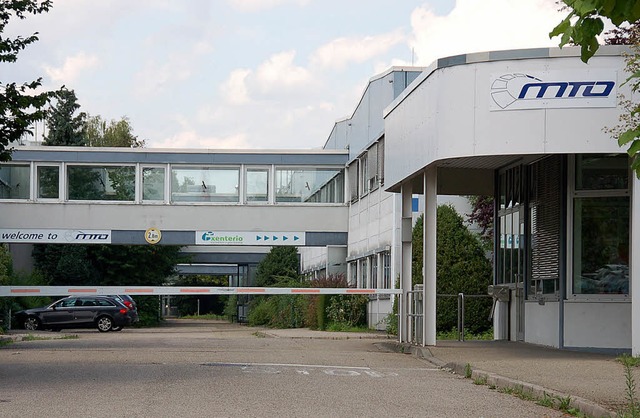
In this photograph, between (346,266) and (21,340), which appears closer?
(21,340)

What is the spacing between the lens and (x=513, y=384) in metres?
12.9

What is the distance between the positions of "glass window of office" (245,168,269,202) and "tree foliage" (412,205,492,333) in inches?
515

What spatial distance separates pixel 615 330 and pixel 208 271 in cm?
5785

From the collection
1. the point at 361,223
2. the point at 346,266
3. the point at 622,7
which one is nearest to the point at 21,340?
the point at 361,223

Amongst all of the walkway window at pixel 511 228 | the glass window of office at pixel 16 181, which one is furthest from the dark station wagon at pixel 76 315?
the walkway window at pixel 511 228

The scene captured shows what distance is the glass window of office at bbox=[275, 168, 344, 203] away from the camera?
42.7m

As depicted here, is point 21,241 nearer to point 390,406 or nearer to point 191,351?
point 191,351

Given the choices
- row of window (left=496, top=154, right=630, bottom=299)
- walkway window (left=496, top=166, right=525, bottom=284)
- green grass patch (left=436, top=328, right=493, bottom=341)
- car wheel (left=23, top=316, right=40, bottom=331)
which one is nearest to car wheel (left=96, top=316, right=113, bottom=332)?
car wheel (left=23, top=316, right=40, bottom=331)

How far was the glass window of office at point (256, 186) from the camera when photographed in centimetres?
4256

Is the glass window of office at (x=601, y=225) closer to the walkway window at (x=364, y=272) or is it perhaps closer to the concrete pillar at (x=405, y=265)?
the concrete pillar at (x=405, y=265)

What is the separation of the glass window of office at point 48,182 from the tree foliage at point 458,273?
17467 millimetres

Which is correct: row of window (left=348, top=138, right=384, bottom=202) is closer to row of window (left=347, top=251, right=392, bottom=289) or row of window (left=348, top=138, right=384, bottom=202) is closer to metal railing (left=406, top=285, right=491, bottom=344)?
row of window (left=347, top=251, right=392, bottom=289)

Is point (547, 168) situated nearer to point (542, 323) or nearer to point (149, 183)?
point (542, 323)

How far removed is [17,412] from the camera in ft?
34.6
